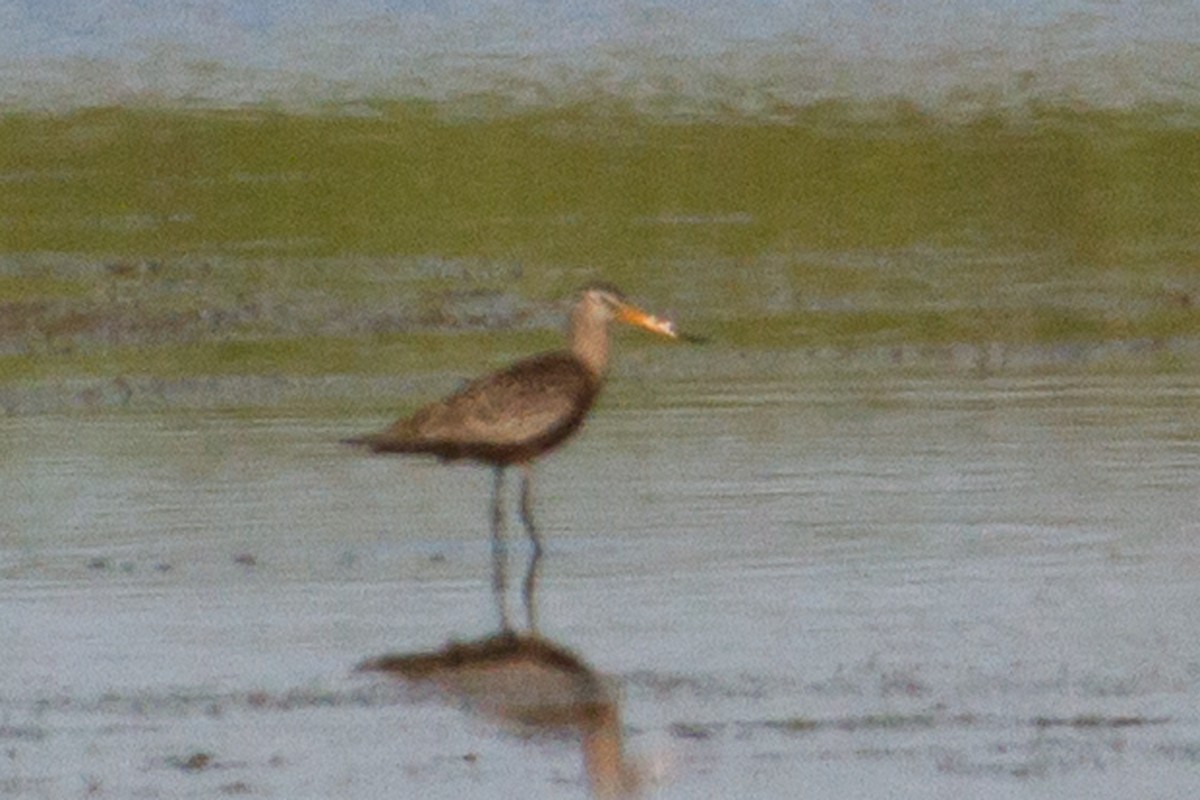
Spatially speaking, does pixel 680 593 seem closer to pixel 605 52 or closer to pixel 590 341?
pixel 590 341

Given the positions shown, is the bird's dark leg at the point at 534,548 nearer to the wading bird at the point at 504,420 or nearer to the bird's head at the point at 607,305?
the wading bird at the point at 504,420

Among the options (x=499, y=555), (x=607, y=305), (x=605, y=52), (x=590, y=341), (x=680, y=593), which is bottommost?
(x=499, y=555)

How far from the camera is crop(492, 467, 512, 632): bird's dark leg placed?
11547 millimetres

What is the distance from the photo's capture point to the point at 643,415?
15.6 meters

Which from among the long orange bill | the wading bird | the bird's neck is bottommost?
the wading bird

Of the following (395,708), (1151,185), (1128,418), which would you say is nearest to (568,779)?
(395,708)

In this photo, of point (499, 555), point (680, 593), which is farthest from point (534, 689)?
point (499, 555)

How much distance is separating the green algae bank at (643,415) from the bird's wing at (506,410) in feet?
1.18

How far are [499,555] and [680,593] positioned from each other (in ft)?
3.68

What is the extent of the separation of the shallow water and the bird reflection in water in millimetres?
89

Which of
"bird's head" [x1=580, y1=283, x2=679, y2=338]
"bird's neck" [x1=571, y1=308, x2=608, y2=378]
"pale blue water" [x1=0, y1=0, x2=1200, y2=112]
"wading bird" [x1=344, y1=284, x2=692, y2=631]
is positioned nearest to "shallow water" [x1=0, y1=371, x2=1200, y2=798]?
"wading bird" [x1=344, y1=284, x2=692, y2=631]

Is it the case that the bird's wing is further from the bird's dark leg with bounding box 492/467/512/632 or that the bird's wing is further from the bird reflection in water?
the bird reflection in water

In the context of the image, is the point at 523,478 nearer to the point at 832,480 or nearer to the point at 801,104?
the point at 832,480

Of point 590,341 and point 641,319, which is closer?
point 590,341
